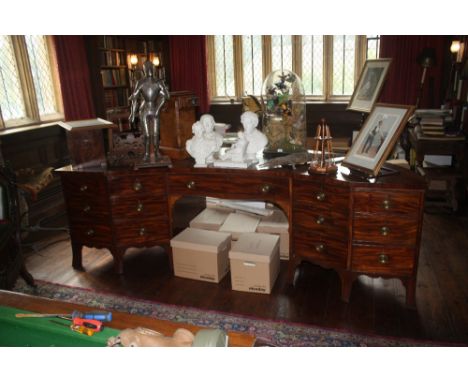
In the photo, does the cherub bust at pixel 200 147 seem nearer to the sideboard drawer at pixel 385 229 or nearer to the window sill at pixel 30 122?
the sideboard drawer at pixel 385 229

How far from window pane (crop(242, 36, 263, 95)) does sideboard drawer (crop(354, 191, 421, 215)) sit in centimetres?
553

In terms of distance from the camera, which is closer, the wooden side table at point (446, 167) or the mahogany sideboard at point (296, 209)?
the mahogany sideboard at point (296, 209)

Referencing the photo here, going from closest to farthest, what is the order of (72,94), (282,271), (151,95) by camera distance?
(151,95)
(282,271)
(72,94)

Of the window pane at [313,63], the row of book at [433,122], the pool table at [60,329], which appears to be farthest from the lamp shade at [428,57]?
the pool table at [60,329]

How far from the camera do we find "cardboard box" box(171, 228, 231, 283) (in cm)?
297

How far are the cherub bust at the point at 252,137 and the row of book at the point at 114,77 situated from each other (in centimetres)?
465

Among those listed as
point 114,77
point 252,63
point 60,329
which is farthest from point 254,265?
point 252,63

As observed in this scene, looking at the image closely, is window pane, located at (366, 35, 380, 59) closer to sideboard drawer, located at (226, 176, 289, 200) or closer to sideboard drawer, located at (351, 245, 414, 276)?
sideboard drawer, located at (226, 176, 289, 200)

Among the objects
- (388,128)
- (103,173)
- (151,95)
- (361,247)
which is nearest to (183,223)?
(103,173)

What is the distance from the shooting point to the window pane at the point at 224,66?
788cm

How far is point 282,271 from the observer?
10.3 feet

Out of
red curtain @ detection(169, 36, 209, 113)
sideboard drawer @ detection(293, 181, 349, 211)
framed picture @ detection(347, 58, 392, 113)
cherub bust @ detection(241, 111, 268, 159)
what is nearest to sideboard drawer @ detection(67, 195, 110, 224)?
cherub bust @ detection(241, 111, 268, 159)

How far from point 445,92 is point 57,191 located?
593 cm

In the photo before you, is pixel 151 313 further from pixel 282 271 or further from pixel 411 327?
pixel 411 327
